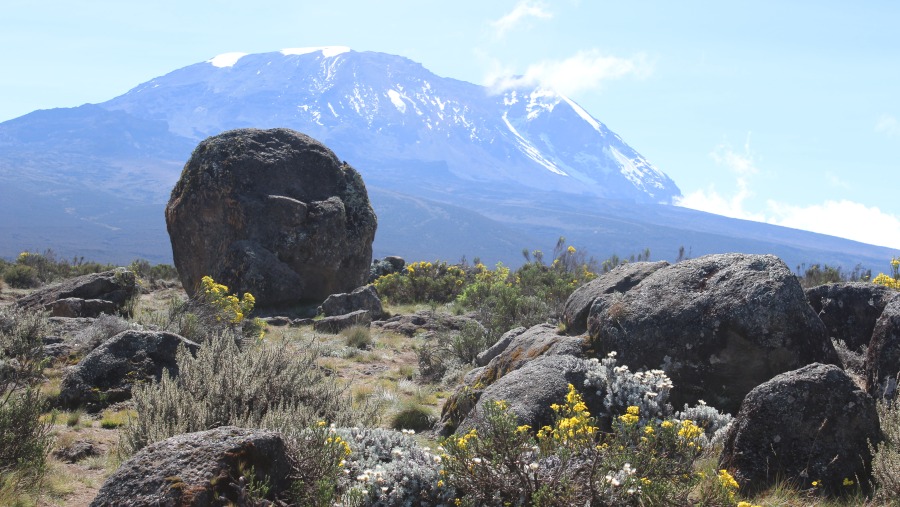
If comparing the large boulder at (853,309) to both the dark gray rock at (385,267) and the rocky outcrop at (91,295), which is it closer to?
the rocky outcrop at (91,295)

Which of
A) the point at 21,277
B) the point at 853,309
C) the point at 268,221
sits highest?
the point at 853,309

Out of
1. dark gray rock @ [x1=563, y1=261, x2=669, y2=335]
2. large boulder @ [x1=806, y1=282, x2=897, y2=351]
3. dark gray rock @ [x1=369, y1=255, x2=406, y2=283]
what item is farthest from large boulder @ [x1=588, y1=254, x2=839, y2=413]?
dark gray rock @ [x1=369, y1=255, x2=406, y2=283]

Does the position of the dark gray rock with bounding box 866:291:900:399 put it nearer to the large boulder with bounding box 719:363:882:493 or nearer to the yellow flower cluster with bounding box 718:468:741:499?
the large boulder with bounding box 719:363:882:493

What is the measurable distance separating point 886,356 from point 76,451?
7.38 meters

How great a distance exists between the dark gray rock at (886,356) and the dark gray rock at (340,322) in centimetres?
1045

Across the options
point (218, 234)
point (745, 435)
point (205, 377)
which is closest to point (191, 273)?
point (218, 234)

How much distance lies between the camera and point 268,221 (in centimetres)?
1820

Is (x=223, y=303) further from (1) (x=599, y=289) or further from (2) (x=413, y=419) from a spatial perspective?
(1) (x=599, y=289)

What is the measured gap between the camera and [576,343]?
26.6ft

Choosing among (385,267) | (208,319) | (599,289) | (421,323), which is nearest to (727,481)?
(599,289)

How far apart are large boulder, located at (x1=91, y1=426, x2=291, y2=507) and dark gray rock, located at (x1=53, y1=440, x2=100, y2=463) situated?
2.66 m

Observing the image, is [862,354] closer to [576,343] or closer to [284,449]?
[576,343]

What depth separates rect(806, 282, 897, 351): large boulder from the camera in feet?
26.6

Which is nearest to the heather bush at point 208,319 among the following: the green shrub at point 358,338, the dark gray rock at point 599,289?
the green shrub at point 358,338
